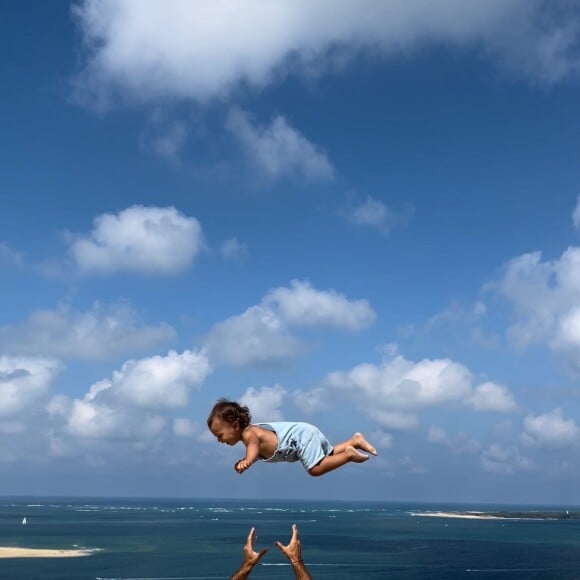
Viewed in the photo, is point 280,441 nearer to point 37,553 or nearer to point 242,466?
point 242,466

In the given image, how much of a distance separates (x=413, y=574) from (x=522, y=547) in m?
40.4

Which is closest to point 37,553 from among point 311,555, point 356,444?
point 311,555

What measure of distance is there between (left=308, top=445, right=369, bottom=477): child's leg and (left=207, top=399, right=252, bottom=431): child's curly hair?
2.43ft

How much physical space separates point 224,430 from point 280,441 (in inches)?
18.4

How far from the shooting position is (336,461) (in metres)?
5.66

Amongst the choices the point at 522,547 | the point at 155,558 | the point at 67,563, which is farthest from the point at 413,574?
the point at 522,547

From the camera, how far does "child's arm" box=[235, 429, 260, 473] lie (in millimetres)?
4871

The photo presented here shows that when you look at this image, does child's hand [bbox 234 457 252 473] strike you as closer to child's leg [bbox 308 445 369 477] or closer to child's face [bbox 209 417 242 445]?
child's face [bbox 209 417 242 445]

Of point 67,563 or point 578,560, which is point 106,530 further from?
point 578,560

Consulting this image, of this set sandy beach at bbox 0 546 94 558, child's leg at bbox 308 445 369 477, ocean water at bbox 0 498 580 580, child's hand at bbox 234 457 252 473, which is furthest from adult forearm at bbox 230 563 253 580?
sandy beach at bbox 0 546 94 558

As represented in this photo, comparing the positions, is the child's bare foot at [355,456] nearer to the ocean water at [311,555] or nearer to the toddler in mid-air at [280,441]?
the toddler in mid-air at [280,441]

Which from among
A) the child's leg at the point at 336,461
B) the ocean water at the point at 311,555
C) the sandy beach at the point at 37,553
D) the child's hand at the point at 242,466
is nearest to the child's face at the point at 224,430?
the child's hand at the point at 242,466

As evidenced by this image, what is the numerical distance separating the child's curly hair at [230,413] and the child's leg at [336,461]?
740mm

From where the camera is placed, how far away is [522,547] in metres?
102
